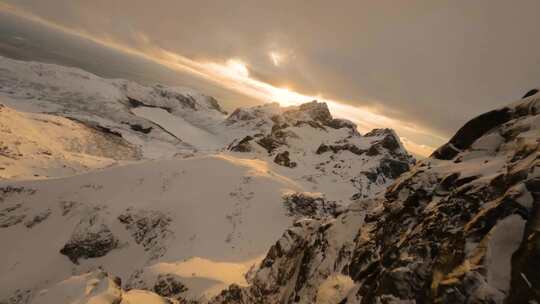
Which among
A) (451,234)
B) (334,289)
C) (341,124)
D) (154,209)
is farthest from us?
(341,124)

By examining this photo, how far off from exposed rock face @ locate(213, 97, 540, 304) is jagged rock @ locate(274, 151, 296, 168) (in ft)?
141

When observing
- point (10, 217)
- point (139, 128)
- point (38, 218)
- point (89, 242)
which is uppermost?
point (89, 242)

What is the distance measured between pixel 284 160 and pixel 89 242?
1513 inches

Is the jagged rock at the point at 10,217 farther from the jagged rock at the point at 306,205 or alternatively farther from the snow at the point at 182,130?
the snow at the point at 182,130

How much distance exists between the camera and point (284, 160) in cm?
6506

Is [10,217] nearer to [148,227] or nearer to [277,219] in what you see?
[148,227]

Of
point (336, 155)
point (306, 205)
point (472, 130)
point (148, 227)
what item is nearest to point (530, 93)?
point (472, 130)

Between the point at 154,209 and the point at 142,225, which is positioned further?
the point at 154,209

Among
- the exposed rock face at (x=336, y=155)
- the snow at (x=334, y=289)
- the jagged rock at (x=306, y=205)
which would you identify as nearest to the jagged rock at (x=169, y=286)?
the snow at (x=334, y=289)

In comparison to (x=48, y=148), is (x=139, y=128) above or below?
below

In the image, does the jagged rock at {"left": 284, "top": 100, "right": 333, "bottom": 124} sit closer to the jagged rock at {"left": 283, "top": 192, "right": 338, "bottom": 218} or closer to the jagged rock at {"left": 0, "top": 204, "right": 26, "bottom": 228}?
the jagged rock at {"left": 283, "top": 192, "right": 338, "bottom": 218}

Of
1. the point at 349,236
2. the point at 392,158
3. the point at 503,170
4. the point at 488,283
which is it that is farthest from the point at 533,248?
the point at 392,158

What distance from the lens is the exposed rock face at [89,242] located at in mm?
35188

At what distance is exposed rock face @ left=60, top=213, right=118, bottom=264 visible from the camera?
35.2 m
